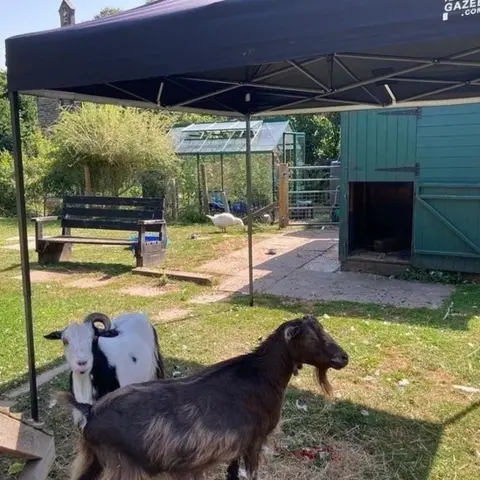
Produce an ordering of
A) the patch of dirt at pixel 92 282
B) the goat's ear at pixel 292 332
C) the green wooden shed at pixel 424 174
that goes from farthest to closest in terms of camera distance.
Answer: the patch of dirt at pixel 92 282 < the green wooden shed at pixel 424 174 < the goat's ear at pixel 292 332

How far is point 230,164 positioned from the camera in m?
12.6

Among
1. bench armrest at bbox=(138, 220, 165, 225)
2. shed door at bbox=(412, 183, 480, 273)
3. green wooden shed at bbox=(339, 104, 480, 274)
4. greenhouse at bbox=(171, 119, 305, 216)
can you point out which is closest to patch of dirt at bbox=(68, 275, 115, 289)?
bench armrest at bbox=(138, 220, 165, 225)

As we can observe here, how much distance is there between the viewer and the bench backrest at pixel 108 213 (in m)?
7.01

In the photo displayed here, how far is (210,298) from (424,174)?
2.93 metres

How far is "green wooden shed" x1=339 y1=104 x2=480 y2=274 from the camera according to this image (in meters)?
5.64

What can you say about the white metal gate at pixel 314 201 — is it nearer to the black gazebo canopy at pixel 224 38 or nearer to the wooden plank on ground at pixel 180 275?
the wooden plank on ground at pixel 180 275

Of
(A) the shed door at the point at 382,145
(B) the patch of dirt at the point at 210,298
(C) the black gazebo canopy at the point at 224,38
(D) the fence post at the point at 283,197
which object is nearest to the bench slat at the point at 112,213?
(B) the patch of dirt at the point at 210,298

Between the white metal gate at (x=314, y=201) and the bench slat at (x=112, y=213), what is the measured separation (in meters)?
4.85

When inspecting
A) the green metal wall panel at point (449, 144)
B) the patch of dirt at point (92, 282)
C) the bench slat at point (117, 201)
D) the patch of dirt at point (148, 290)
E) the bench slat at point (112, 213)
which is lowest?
the patch of dirt at point (148, 290)

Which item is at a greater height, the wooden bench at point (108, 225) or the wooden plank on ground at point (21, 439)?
the wooden bench at point (108, 225)

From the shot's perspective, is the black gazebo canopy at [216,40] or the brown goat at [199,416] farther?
the brown goat at [199,416]

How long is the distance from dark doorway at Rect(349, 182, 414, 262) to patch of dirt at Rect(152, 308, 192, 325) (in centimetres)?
291

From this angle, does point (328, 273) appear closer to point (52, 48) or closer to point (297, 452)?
point (297, 452)

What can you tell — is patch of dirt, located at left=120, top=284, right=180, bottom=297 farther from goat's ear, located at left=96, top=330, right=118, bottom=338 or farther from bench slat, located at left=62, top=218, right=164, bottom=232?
goat's ear, located at left=96, top=330, right=118, bottom=338
